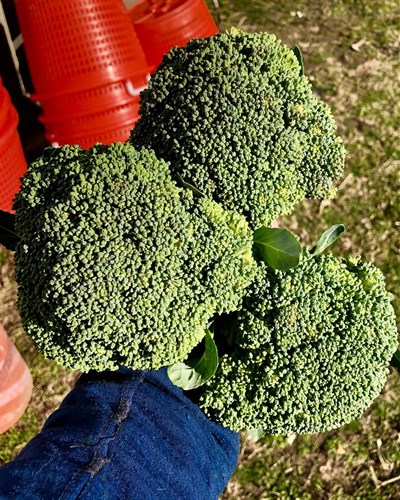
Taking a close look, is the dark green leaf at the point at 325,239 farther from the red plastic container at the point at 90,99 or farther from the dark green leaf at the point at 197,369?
the red plastic container at the point at 90,99

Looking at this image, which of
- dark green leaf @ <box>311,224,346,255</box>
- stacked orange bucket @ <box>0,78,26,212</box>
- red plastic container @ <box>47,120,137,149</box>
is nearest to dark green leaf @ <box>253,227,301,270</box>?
dark green leaf @ <box>311,224,346,255</box>

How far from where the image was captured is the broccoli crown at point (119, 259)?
3.24 feet

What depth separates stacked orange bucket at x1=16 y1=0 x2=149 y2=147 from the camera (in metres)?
2.51

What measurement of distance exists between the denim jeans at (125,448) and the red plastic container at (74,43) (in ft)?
5.49

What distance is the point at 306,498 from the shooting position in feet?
7.64

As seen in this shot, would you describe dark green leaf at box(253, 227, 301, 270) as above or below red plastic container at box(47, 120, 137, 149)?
above

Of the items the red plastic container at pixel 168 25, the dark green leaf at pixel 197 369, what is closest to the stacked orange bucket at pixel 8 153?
the red plastic container at pixel 168 25

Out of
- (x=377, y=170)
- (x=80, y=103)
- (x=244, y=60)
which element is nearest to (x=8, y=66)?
(x=80, y=103)

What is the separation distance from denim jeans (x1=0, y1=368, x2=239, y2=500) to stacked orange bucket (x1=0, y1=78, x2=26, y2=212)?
1553mm

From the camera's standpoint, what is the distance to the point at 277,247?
1119mm

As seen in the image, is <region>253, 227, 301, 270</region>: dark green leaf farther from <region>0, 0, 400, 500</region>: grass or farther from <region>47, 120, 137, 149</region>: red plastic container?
<region>47, 120, 137, 149</region>: red plastic container

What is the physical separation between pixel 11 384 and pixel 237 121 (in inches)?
71.0

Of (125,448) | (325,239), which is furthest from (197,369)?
(325,239)

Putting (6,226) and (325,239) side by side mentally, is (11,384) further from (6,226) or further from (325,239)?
(325,239)
